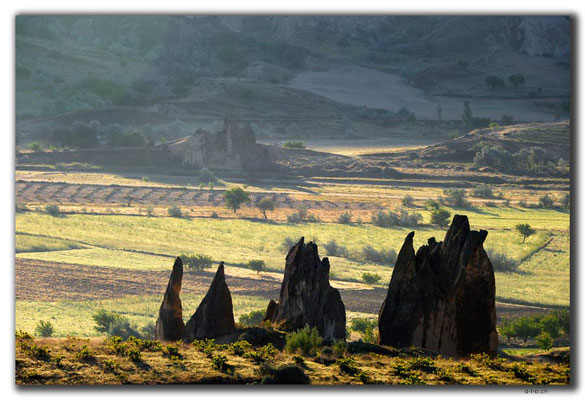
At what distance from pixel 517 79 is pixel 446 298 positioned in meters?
160

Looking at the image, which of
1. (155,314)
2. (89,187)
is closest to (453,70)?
(89,187)

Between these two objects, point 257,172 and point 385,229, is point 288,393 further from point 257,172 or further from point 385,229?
point 257,172

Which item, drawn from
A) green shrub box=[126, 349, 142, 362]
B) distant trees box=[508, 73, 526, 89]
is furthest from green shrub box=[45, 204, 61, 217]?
distant trees box=[508, 73, 526, 89]

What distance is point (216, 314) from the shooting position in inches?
1107

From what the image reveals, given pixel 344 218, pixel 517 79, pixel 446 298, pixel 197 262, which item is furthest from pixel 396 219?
pixel 517 79

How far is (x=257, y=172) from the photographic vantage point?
139875 millimetres

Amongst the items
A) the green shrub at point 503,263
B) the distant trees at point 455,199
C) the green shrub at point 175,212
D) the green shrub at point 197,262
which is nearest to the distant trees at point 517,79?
the distant trees at point 455,199

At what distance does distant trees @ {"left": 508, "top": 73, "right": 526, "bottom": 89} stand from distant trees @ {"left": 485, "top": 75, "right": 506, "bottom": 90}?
259cm

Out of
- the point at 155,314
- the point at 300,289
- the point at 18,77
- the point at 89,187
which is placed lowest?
the point at 155,314

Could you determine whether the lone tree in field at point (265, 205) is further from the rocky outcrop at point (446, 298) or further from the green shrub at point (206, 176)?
the rocky outcrop at point (446, 298)

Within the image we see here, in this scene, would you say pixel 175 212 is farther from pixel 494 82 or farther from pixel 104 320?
pixel 494 82

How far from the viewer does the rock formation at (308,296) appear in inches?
1126

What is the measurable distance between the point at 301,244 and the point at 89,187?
93960 millimetres

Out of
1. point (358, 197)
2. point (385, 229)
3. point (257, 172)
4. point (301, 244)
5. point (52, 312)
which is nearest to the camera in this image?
point (301, 244)
